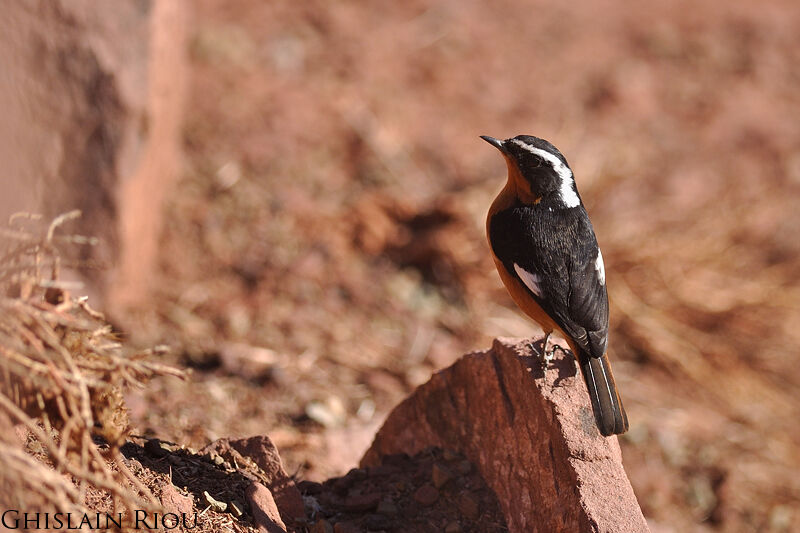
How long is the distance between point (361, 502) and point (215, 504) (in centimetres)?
68

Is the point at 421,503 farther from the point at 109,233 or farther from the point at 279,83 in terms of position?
the point at 279,83

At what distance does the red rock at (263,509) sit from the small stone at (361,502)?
1.21 feet

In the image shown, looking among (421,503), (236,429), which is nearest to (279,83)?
(236,429)

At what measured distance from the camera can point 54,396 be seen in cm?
263

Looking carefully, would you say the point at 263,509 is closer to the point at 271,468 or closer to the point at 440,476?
the point at 271,468

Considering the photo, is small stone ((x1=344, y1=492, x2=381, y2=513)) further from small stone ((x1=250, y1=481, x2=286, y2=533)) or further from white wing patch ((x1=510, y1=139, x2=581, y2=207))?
white wing patch ((x1=510, y1=139, x2=581, y2=207))

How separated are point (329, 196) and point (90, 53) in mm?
2593

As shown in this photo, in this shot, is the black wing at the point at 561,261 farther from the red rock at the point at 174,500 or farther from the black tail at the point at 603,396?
the red rock at the point at 174,500

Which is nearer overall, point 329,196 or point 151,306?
point 151,306

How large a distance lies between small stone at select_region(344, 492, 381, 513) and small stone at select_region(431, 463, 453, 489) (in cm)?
26

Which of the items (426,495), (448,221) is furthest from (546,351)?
(448,221)

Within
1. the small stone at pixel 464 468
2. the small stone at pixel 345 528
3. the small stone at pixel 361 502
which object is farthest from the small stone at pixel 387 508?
the small stone at pixel 464 468

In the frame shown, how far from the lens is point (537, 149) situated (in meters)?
3.88

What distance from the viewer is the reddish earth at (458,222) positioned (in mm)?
5586
